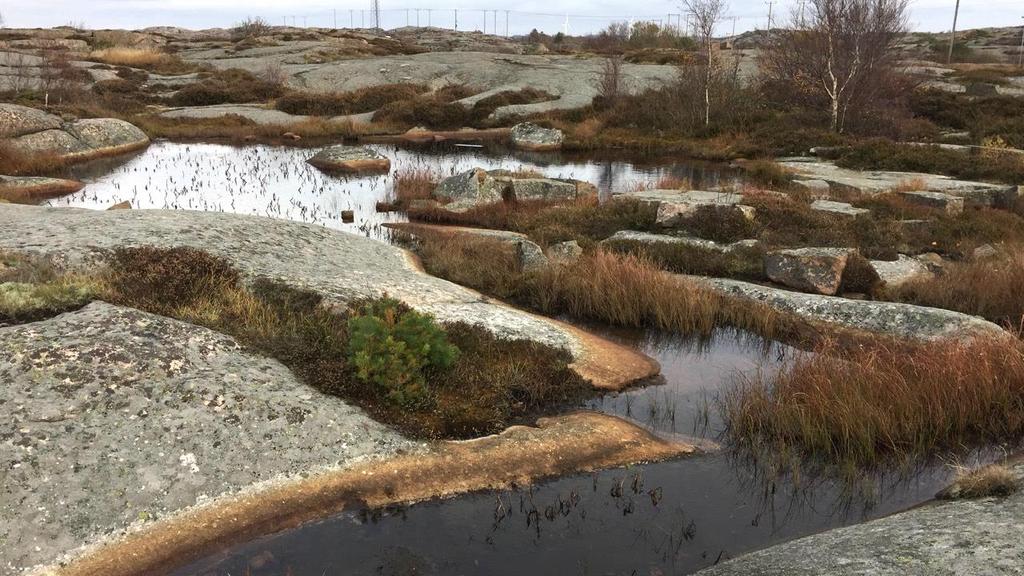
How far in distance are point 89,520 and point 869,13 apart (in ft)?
141

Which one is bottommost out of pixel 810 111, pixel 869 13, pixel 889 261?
pixel 889 261

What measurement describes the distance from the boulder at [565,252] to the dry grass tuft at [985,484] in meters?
9.79

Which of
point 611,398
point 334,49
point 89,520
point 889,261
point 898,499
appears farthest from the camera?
point 334,49

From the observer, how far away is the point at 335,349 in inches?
387

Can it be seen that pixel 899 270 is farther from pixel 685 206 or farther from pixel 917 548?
pixel 917 548

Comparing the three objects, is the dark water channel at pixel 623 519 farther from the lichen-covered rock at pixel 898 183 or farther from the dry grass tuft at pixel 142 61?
the dry grass tuft at pixel 142 61

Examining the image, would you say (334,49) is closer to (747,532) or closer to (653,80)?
(653,80)

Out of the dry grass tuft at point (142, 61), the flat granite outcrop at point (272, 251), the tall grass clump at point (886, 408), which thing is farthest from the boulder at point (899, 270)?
the dry grass tuft at point (142, 61)

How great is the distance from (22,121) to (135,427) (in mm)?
31863

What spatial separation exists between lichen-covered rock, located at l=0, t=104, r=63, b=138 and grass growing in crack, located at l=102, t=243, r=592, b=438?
2584cm

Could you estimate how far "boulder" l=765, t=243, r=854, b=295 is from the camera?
1483cm

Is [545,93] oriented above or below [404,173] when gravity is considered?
above

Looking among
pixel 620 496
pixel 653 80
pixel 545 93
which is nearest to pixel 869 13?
pixel 653 80

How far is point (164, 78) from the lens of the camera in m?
60.9
